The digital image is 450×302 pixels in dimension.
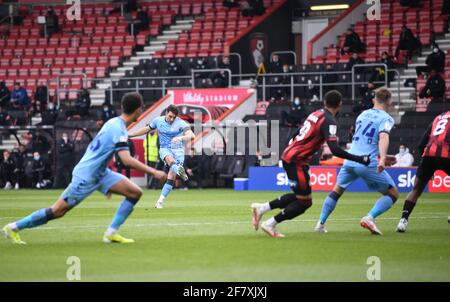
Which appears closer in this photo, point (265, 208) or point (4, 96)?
point (265, 208)

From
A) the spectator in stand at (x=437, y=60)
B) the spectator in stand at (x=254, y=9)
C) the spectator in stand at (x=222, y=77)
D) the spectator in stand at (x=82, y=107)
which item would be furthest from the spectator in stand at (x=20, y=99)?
the spectator in stand at (x=437, y=60)

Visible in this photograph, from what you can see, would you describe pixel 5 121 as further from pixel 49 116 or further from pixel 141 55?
pixel 141 55

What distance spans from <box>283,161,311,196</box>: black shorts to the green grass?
0.74 m

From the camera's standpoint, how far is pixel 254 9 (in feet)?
154

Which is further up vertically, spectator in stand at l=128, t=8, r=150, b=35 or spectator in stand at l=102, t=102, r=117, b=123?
spectator in stand at l=128, t=8, r=150, b=35

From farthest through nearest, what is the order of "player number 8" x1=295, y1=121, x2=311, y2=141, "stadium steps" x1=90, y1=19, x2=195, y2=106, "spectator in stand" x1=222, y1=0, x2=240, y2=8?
1. "spectator in stand" x1=222, y1=0, x2=240, y2=8
2. "stadium steps" x1=90, y1=19, x2=195, y2=106
3. "player number 8" x1=295, y1=121, x2=311, y2=141

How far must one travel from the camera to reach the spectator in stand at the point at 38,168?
38.1m

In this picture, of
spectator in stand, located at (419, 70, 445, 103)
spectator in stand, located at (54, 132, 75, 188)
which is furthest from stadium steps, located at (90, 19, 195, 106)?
spectator in stand, located at (419, 70, 445, 103)

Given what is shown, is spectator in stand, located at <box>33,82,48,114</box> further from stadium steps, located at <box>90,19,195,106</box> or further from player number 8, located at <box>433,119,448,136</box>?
player number 8, located at <box>433,119,448,136</box>

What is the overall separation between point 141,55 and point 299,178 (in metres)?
33.4

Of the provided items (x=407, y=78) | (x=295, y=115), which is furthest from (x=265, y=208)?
(x=407, y=78)

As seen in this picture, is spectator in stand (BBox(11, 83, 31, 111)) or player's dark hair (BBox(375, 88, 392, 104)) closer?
player's dark hair (BBox(375, 88, 392, 104))

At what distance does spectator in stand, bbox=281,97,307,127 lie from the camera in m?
35.9

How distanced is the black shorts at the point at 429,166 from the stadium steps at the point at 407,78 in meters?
19.9
